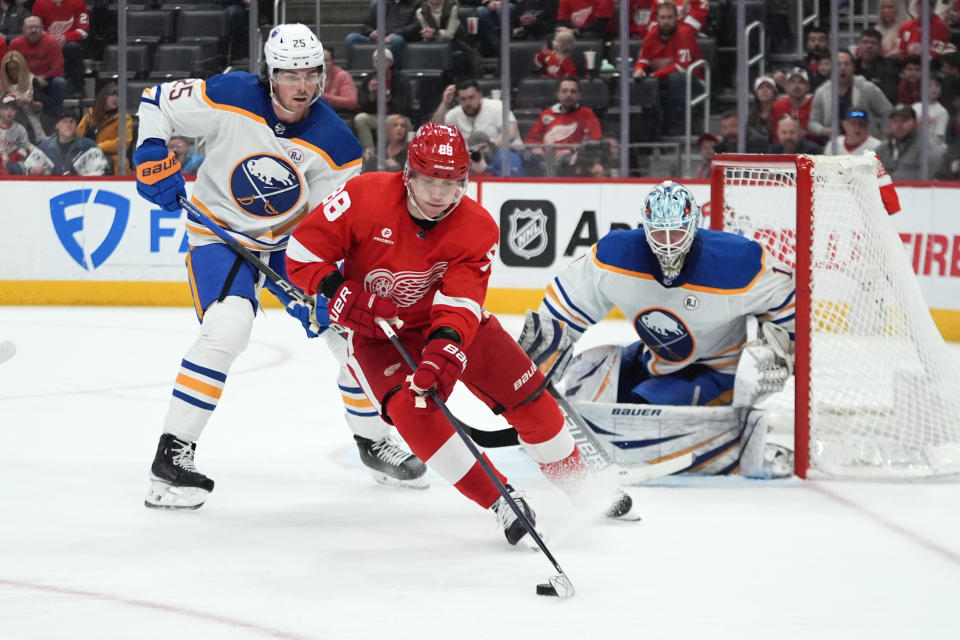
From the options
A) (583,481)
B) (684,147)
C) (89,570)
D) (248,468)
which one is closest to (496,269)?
(684,147)

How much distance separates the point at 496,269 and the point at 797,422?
3915 millimetres

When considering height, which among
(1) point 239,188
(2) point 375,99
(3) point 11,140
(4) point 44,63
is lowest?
(1) point 239,188

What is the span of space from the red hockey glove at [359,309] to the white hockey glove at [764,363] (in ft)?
3.84

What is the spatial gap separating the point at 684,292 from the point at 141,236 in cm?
479

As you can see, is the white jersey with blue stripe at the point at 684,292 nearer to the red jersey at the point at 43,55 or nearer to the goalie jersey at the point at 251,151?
the goalie jersey at the point at 251,151

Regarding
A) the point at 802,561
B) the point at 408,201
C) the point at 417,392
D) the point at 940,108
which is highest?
the point at 940,108

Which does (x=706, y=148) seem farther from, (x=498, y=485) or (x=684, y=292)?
(x=498, y=485)

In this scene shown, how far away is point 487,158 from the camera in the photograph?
7.61m

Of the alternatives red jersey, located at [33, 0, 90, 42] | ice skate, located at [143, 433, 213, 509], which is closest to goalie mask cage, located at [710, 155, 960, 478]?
ice skate, located at [143, 433, 213, 509]

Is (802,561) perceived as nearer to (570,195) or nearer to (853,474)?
(853,474)

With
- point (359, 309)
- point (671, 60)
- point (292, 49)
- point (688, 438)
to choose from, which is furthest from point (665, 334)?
point (671, 60)

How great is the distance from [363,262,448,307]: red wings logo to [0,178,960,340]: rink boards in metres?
4.28

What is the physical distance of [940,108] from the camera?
6.84m

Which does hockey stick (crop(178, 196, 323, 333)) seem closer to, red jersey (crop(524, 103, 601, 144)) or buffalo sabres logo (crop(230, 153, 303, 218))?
buffalo sabres logo (crop(230, 153, 303, 218))
